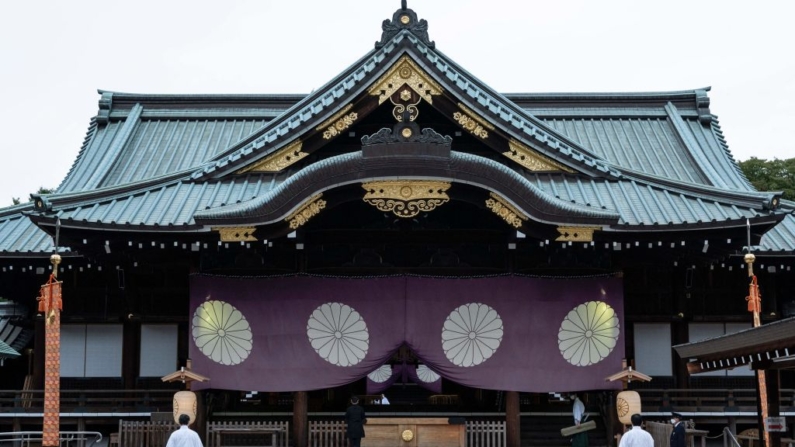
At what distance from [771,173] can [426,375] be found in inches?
1003

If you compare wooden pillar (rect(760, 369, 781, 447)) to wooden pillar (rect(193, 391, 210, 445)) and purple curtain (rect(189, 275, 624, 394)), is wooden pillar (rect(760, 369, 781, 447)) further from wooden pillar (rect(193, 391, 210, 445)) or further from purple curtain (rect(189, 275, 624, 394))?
wooden pillar (rect(193, 391, 210, 445))

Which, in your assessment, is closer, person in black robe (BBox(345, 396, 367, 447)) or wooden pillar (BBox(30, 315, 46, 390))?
person in black robe (BBox(345, 396, 367, 447))

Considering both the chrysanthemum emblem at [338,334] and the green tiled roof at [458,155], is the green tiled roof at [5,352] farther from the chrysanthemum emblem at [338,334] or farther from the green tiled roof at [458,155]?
the chrysanthemum emblem at [338,334]

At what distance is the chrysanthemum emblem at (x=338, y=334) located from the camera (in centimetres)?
1662

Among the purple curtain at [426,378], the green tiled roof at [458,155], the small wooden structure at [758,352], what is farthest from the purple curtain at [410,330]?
the purple curtain at [426,378]

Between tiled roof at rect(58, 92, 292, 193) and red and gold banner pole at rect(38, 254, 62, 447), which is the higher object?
tiled roof at rect(58, 92, 292, 193)

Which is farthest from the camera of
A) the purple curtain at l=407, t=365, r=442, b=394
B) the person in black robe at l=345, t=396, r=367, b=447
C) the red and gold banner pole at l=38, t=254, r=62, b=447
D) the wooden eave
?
the purple curtain at l=407, t=365, r=442, b=394

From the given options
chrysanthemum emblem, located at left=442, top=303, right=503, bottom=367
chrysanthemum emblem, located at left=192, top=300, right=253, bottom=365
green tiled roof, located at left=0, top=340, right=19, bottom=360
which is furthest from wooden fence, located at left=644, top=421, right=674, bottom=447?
green tiled roof, located at left=0, top=340, right=19, bottom=360

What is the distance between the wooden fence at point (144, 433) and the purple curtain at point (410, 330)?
109 cm

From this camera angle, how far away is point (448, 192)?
633 inches

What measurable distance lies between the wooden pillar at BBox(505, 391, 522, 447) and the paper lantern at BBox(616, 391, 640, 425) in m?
1.71

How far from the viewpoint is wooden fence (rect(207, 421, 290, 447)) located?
15961 millimetres

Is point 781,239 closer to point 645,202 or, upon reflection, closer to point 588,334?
point 645,202

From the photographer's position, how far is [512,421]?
53.7 ft
